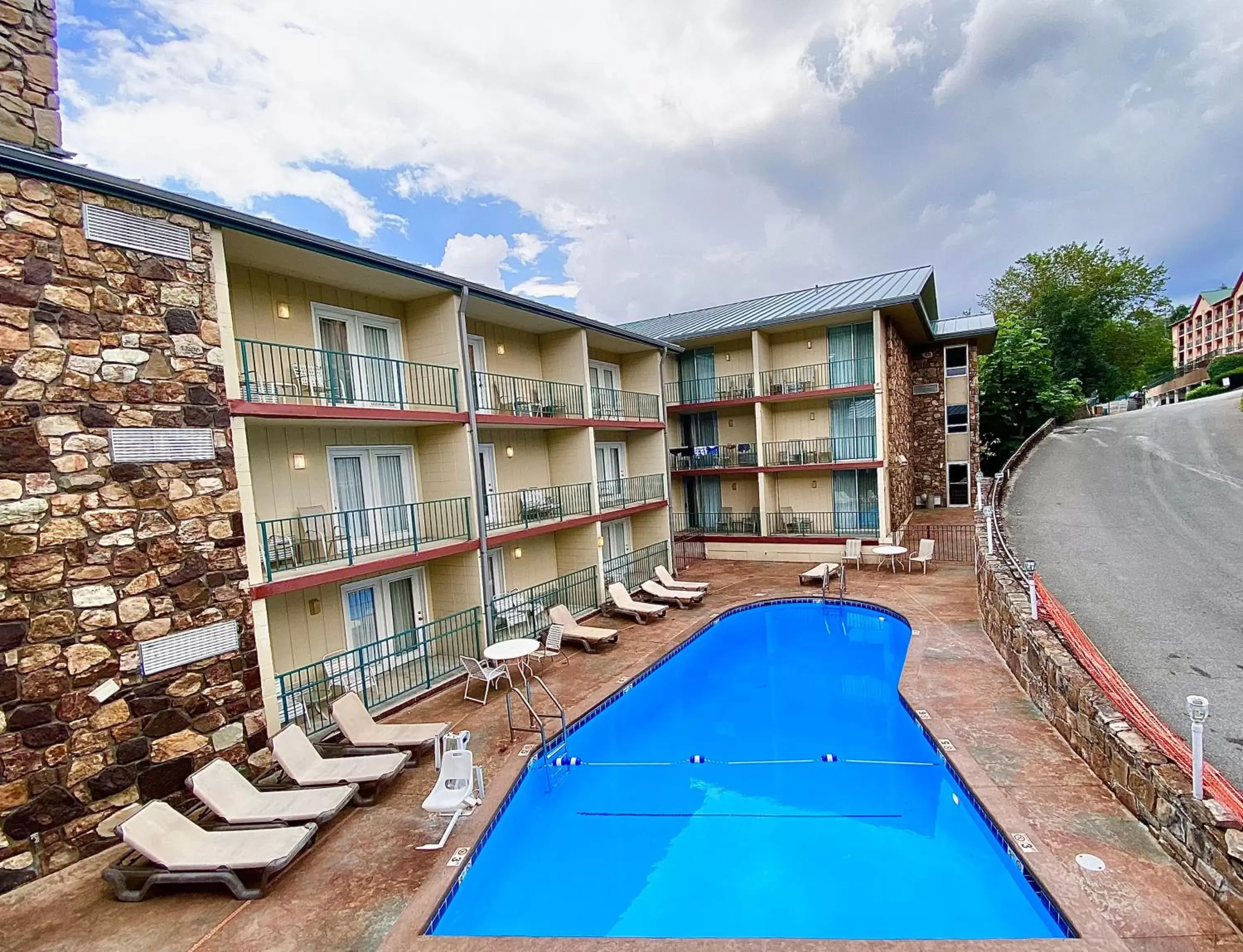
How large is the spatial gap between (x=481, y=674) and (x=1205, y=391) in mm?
62553

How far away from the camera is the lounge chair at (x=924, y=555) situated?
16.5 meters

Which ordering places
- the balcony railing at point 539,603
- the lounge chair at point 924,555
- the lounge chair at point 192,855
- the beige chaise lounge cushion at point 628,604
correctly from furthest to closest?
the lounge chair at point 924,555 < the beige chaise lounge cushion at point 628,604 < the balcony railing at point 539,603 < the lounge chair at point 192,855

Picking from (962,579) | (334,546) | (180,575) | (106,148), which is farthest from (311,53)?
(962,579)

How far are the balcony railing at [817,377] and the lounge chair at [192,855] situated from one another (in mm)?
17686

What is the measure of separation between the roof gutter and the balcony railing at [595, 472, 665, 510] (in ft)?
21.3

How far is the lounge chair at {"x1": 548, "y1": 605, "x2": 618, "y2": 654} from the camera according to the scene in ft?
39.3

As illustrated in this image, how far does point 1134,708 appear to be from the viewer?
596 centimetres

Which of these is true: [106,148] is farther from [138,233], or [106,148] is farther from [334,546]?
[334,546]

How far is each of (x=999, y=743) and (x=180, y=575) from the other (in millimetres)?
10503

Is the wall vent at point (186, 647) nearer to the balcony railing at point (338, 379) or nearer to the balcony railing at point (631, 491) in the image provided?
the balcony railing at point (338, 379)

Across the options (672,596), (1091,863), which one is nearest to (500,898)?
(1091,863)

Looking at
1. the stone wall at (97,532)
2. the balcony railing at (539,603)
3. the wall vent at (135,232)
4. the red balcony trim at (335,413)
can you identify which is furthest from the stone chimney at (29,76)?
the balcony railing at (539,603)

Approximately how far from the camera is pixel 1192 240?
106 m

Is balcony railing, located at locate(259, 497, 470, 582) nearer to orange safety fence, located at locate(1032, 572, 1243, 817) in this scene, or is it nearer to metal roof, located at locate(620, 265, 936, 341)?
orange safety fence, located at locate(1032, 572, 1243, 817)
